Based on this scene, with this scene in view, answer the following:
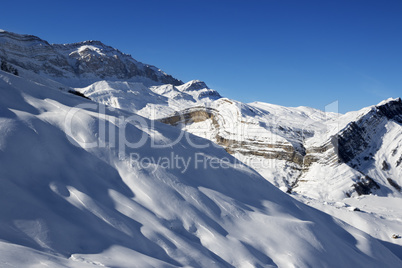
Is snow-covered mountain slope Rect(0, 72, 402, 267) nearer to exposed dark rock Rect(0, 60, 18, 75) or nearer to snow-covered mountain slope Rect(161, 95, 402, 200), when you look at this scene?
exposed dark rock Rect(0, 60, 18, 75)

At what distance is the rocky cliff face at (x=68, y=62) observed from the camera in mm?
86938

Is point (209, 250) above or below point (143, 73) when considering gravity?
below

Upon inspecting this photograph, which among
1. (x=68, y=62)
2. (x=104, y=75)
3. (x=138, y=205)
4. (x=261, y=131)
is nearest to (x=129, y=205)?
(x=138, y=205)

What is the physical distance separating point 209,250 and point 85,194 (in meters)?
3.58

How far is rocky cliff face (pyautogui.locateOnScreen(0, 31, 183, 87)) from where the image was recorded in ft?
285

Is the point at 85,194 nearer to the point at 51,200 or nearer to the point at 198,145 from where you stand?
the point at 51,200

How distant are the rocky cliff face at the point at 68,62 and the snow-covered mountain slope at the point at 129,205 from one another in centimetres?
7907

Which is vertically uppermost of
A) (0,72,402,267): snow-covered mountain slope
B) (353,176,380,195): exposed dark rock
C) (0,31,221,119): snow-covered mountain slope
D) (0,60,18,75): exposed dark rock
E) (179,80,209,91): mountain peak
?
(179,80,209,91): mountain peak

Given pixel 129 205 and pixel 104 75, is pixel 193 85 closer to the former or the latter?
pixel 104 75

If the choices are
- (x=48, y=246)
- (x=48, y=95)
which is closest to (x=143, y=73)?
(x=48, y=95)

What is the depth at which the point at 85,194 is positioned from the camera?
7895 millimetres

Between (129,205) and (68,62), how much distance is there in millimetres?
104180

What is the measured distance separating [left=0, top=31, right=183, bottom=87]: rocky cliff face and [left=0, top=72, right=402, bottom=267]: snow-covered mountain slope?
7907cm

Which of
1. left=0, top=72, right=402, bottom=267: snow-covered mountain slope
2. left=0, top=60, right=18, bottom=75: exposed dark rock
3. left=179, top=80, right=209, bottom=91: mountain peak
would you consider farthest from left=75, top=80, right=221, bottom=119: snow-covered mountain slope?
left=0, top=72, right=402, bottom=267: snow-covered mountain slope
